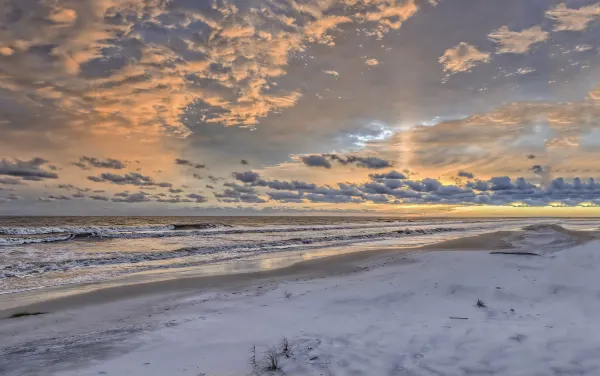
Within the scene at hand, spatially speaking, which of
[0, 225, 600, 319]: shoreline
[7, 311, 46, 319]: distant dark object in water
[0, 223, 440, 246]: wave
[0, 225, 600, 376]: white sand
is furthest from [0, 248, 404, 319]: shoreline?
[0, 223, 440, 246]: wave

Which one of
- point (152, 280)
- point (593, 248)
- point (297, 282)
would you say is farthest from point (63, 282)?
point (593, 248)

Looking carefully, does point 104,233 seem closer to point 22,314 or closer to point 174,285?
point 174,285

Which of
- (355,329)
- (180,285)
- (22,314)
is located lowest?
(180,285)

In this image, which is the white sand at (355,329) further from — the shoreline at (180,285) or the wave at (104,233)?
the wave at (104,233)

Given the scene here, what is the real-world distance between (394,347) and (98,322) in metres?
6.59

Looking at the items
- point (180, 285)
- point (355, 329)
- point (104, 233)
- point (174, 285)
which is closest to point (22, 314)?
point (174, 285)

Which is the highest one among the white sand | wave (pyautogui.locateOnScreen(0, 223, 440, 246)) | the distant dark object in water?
the white sand

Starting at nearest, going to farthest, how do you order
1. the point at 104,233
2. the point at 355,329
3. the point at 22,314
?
the point at 355,329, the point at 22,314, the point at 104,233

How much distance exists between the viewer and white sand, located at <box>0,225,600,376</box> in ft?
15.5

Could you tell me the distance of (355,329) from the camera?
20.1 ft

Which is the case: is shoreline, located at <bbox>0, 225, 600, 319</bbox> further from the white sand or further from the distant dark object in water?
the white sand

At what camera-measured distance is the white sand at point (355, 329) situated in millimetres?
4730

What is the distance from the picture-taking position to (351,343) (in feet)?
17.9

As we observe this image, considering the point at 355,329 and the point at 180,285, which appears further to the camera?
the point at 180,285
